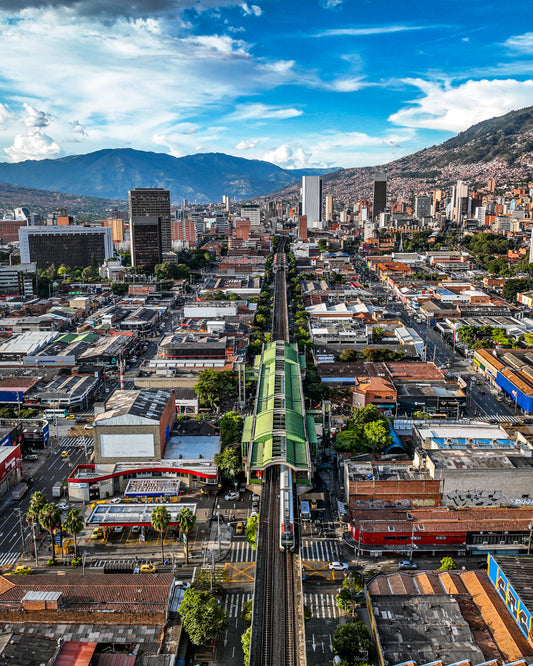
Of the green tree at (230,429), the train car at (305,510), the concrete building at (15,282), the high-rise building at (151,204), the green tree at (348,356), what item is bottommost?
the train car at (305,510)

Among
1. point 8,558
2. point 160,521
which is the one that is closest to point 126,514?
point 160,521

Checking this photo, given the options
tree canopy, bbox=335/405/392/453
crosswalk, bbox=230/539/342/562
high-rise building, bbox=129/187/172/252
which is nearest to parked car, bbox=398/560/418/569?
crosswalk, bbox=230/539/342/562

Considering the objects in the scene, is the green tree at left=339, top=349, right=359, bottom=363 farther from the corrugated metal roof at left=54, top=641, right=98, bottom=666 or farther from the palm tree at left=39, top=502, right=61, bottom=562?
the corrugated metal roof at left=54, top=641, right=98, bottom=666

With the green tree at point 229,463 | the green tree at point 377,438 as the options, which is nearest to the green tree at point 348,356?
the green tree at point 377,438

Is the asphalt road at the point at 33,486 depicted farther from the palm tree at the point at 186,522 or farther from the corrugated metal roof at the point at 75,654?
the corrugated metal roof at the point at 75,654

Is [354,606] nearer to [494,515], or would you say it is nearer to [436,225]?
[494,515]

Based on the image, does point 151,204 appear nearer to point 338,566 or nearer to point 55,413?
point 55,413
